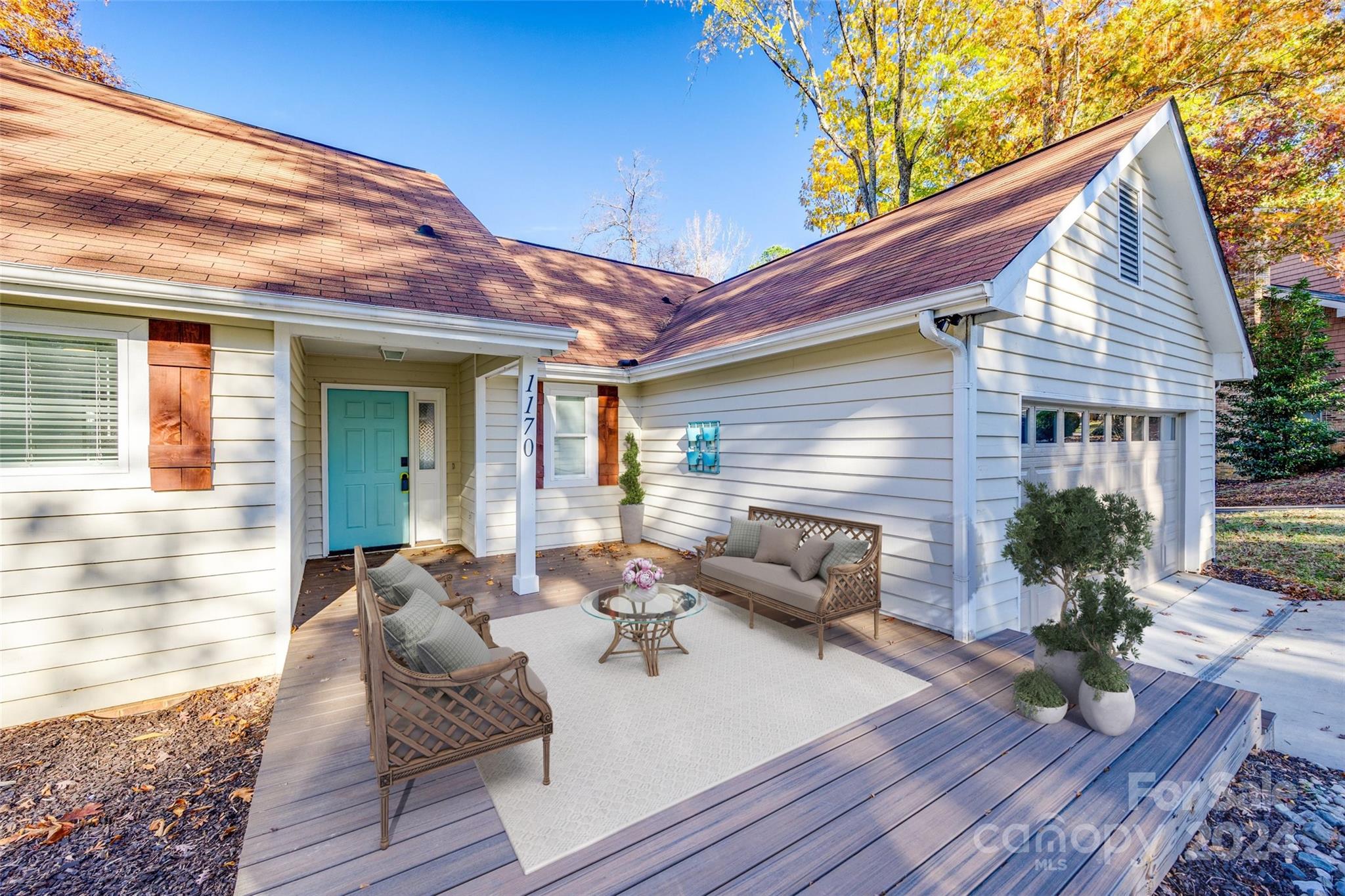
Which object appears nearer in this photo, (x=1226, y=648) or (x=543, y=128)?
(x=1226, y=648)

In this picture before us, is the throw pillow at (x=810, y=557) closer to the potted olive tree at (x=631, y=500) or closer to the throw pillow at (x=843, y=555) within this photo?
the throw pillow at (x=843, y=555)

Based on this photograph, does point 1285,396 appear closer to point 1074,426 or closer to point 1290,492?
point 1290,492

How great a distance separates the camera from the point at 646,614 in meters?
3.72

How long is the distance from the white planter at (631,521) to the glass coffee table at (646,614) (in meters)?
3.75

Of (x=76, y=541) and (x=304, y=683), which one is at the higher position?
(x=76, y=541)

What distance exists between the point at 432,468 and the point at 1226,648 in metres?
9.19

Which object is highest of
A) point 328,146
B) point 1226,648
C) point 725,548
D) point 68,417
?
point 328,146

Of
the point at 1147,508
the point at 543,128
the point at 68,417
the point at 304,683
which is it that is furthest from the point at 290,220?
the point at 1147,508

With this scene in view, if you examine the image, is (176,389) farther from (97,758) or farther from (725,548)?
(725,548)

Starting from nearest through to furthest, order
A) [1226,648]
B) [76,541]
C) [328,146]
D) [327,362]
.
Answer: [76,541]
[1226,648]
[327,362]
[328,146]

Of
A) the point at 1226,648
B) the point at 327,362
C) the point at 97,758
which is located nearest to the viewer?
the point at 97,758

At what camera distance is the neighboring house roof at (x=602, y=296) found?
820 cm

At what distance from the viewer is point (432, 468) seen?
7.56 metres

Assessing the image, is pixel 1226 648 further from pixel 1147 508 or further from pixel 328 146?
pixel 328 146
